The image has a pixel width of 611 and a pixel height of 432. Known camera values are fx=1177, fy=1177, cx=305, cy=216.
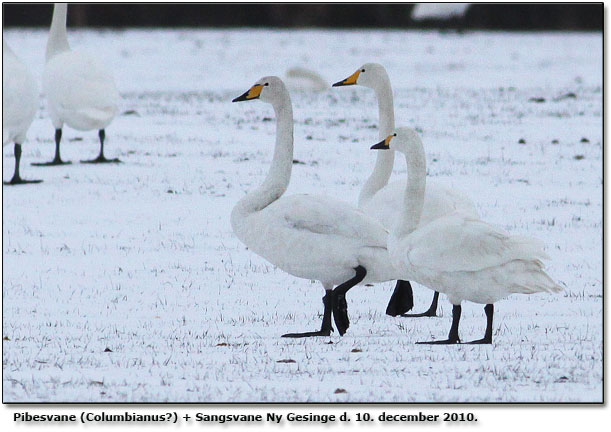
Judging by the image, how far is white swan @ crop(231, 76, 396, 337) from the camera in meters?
6.74

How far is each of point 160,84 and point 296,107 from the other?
230 inches

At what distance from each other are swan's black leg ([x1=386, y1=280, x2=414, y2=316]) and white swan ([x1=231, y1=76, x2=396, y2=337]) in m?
0.59

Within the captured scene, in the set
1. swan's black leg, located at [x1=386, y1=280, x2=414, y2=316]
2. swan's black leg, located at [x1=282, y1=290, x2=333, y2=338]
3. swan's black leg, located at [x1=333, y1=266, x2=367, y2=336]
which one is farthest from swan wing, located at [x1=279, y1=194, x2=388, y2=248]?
swan's black leg, located at [x1=386, y1=280, x2=414, y2=316]

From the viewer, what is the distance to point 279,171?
7.32 meters

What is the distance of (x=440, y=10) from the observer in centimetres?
4144

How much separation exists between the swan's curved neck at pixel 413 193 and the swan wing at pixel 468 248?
0.23m

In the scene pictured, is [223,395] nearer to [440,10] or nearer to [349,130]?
[349,130]

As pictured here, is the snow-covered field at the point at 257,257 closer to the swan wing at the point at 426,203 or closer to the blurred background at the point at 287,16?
the swan wing at the point at 426,203

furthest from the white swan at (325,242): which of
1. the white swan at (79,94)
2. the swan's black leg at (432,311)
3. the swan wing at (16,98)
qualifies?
the white swan at (79,94)

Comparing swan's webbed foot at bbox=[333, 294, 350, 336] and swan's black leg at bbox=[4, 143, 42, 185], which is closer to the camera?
swan's webbed foot at bbox=[333, 294, 350, 336]

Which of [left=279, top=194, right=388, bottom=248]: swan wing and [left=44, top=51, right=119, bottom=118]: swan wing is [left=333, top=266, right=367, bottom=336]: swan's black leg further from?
[left=44, top=51, right=119, bottom=118]: swan wing

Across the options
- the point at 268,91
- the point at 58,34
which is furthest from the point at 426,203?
the point at 58,34

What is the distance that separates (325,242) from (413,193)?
1.90 feet

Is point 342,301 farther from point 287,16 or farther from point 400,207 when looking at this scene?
point 287,16
